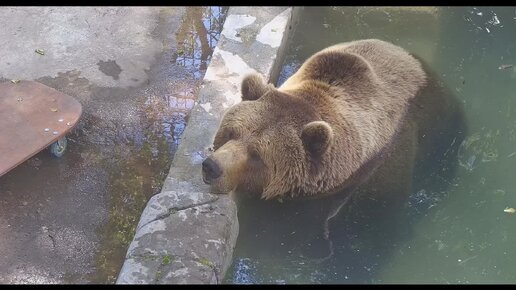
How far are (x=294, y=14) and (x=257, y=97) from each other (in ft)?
7.11

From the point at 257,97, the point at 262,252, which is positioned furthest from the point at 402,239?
the point at 257,97

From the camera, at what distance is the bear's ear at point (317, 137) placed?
4199mm

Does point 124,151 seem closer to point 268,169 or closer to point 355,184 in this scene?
point 268,169

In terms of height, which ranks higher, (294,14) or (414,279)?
(294,14)

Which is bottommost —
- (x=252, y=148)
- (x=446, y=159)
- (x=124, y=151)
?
(x=124, y=151)

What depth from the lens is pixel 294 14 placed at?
21.3ft

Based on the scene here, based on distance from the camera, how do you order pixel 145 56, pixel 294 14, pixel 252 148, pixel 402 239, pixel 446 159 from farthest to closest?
pixel 294 14 < pixel 145 56 < pixel 446 159 < pixel 402 239 < pixel 252 148

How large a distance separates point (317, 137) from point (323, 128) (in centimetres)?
8

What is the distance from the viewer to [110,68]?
5836mm

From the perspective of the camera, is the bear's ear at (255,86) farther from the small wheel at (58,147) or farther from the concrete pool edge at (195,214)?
the small wheel at (58,147)

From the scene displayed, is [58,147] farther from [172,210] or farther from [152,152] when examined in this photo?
[172,210]

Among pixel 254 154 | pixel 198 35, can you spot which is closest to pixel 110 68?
pixel 198 35

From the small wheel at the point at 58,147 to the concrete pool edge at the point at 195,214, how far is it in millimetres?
934

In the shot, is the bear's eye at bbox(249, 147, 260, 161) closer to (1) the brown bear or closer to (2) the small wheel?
(1) the brown bear
